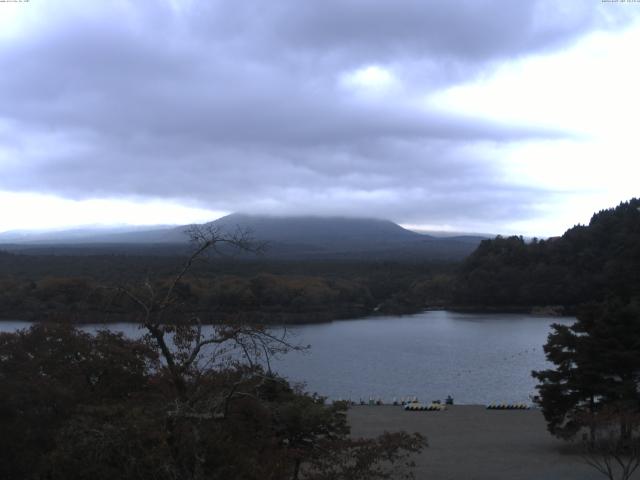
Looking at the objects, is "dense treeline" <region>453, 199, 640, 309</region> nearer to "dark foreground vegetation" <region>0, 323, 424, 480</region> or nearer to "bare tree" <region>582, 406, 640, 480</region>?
"bare tree" <region>582, 406, 640, 480</region>

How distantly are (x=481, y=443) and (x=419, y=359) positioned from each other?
16604 mm

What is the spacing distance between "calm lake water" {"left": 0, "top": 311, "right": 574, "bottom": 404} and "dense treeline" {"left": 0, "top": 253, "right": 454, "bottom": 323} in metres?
2.32

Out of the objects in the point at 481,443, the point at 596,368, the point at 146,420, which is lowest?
the point at 481,443

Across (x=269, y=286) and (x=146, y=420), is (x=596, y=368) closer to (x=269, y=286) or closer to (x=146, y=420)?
(x=146, y=420)

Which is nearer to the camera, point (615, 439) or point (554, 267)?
point (615, 439)

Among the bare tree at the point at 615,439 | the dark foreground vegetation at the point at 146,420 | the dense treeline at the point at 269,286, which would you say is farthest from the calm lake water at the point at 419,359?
the dark foreground vegetation at the point at 146,420

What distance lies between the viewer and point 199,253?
181 inches

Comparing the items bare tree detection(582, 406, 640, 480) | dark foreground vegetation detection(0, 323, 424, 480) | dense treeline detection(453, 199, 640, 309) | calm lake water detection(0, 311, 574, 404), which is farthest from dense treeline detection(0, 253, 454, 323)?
bare tree detection(582, 406, 640, 480)

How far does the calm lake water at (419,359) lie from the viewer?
920 inches

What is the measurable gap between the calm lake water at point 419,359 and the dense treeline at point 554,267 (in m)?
10.2

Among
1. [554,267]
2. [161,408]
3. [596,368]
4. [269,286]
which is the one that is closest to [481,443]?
[596,368]

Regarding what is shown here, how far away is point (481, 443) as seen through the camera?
14312 millimetres

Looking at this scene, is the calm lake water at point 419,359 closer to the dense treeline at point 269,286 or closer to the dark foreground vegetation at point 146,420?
the dense treeline at point 269,286

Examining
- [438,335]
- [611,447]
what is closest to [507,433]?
[611,447]
